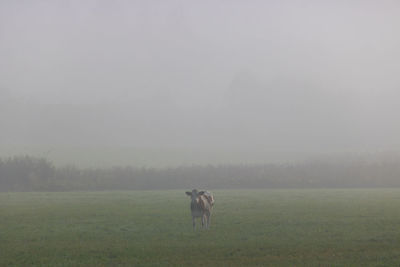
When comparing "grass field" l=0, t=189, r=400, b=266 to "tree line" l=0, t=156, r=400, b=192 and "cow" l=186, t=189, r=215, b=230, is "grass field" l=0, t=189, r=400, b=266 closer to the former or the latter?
"cow" l=186, t=189, r=215, b=230

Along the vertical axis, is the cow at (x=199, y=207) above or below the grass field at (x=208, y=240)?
above

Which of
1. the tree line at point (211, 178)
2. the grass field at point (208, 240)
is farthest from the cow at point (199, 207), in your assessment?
the tree line at point (211, 178)

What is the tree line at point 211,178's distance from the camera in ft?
266

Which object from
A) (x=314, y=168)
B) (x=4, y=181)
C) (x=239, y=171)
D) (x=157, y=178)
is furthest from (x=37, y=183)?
(x=314, y=168)

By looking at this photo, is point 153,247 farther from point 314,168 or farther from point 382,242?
point 314,168

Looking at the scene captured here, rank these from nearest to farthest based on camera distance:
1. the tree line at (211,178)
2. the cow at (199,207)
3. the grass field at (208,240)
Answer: the grass field at (208,240) → the cow at (199,207) → the tree line at (211,178)

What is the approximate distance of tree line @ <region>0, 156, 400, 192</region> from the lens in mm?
80938

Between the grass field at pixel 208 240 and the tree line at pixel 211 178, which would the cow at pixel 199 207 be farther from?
the tree line at pixel 211 178

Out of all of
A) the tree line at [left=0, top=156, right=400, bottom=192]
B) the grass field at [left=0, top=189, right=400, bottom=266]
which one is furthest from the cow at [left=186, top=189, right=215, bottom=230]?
the tree line at [left=0, top=156, right=400, bottom=192]

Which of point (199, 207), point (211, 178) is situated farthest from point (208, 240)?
point (211, 178)

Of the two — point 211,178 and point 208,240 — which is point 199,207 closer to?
point 208,240

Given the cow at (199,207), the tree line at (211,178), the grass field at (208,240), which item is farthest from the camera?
the tree line at (211,178)

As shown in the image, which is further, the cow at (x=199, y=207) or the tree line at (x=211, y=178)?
the tree line at (x=211, y=178)

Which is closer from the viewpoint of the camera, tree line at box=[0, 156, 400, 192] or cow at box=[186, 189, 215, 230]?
cow at box=[186, 189, 215, 230]
